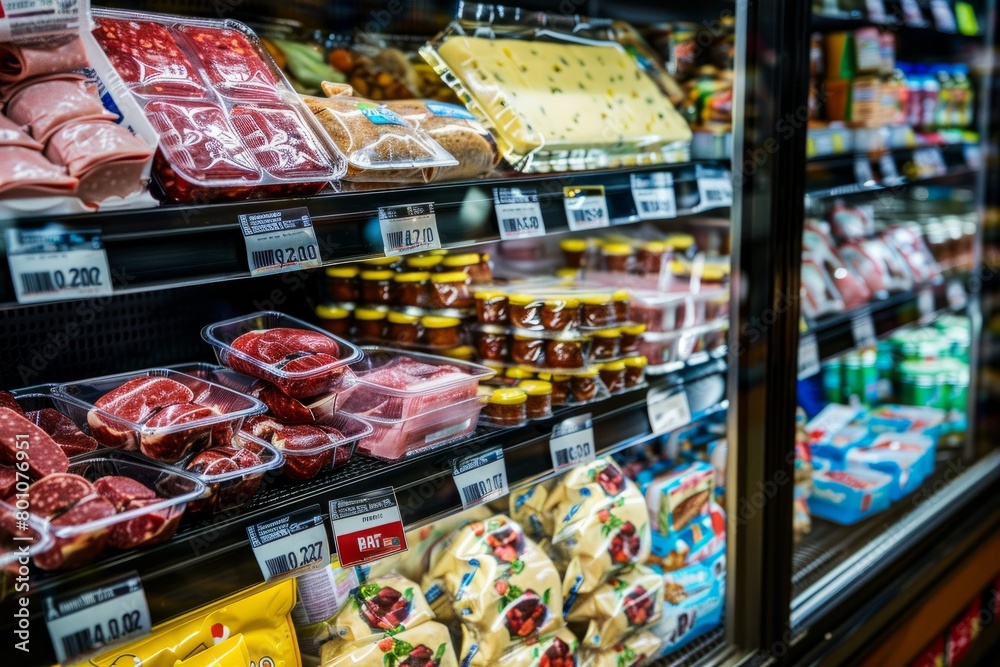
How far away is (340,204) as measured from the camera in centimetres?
105

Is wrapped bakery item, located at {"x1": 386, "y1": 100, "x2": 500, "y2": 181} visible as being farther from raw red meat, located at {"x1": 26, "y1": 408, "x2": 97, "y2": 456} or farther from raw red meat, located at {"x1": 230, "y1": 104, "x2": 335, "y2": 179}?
raw red meat, located at {"x1": 26, "y1": 408, "x2": 97, "y2": 456}

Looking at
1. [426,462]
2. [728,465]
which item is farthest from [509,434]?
[728,465]

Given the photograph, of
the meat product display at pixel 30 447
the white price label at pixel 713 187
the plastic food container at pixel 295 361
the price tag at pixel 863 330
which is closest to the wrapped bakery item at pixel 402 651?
the plastic food container at pixel 295 361

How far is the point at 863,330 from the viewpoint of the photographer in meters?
2.02

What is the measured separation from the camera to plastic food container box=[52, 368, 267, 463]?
1.02m

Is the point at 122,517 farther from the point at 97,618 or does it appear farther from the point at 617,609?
the point at 617,609

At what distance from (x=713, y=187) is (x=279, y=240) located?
93cm

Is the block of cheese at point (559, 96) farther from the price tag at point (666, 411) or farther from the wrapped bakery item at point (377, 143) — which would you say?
the price tag at point (666, 411)

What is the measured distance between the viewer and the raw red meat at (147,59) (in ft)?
3.51

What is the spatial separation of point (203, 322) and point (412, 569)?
23.7 inches

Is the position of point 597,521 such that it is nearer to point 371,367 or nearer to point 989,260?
point 371,367

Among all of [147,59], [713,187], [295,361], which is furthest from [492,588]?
[147,59]

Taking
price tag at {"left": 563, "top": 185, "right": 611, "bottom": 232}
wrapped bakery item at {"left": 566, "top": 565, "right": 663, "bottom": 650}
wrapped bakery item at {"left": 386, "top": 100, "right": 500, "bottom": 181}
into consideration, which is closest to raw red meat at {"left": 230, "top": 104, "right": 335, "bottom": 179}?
wrapped bakery item at {"left": 386, "top": 100, "right": 500, "bottom": 181}

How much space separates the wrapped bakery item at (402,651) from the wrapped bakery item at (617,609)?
1.10 feet
